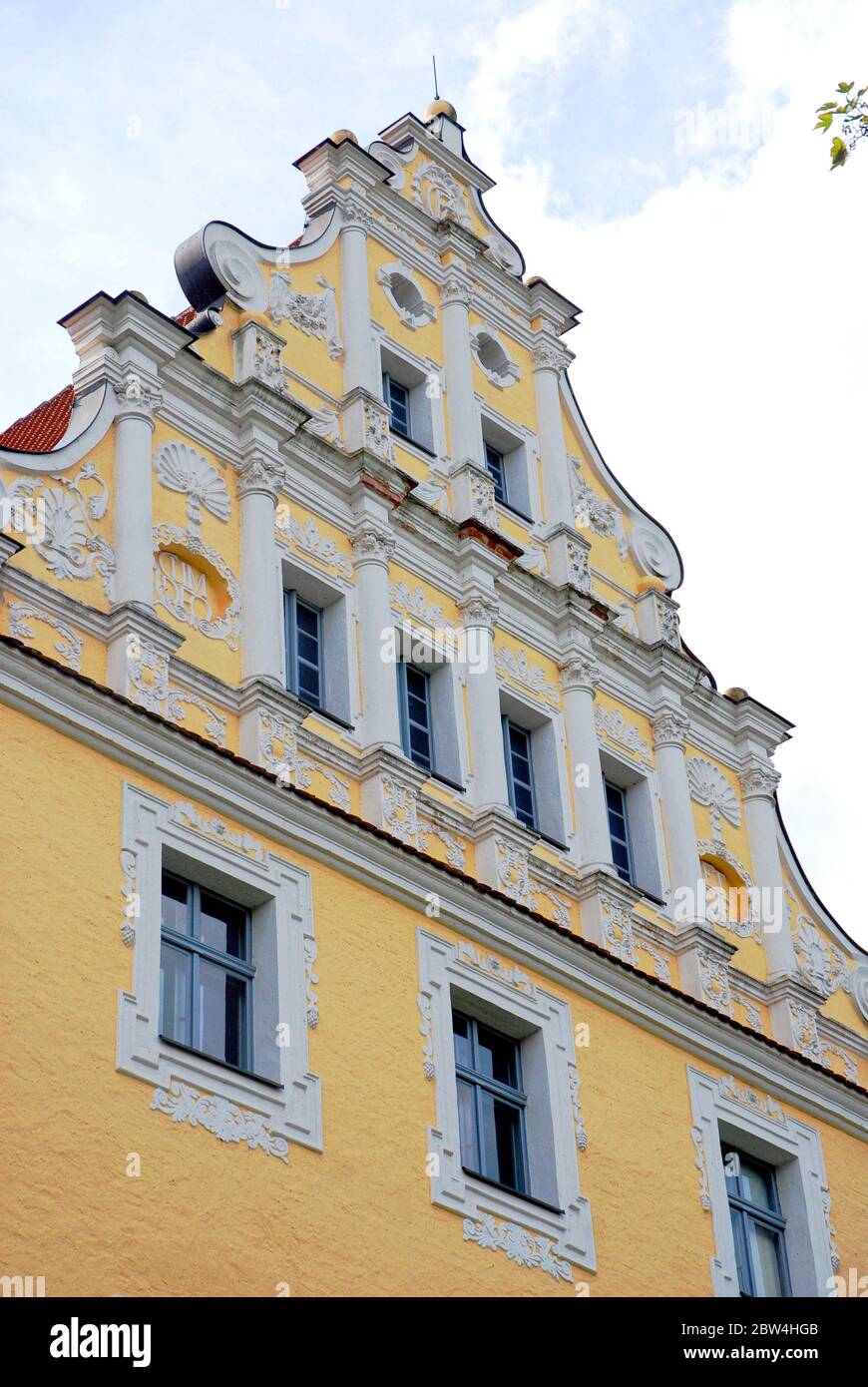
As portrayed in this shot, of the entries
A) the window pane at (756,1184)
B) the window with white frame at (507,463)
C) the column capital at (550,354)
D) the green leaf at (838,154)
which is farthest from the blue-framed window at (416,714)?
the green leaf at (838,154)

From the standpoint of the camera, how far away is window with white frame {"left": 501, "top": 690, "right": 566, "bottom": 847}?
21656mm

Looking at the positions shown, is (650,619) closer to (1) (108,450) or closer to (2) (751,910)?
(2) (751,910)

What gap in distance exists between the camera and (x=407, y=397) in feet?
77.2

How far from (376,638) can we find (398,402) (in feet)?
11.9

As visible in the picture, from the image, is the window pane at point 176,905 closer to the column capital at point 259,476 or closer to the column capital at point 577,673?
the column capital at point 259,476

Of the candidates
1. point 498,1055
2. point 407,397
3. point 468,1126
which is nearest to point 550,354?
point 407,397

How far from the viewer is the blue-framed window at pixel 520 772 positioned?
71.1 feet

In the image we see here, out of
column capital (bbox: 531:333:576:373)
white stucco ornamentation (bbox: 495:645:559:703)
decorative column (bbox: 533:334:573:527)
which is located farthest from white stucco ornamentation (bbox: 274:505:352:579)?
column capital (bbox: 531:333:576:373)

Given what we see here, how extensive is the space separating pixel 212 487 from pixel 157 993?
16.6 ft

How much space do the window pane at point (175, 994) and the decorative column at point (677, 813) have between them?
6317mm

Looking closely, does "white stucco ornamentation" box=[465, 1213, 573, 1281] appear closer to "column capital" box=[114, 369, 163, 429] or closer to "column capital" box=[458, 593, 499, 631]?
"column capital" box=[458, 593, 499, 631]

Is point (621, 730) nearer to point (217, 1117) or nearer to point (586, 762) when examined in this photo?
point (586, 762)

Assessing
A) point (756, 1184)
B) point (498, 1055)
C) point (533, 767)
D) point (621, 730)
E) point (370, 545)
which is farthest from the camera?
point (621, 730)

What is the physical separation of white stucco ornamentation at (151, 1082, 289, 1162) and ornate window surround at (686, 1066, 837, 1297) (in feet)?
16.6
